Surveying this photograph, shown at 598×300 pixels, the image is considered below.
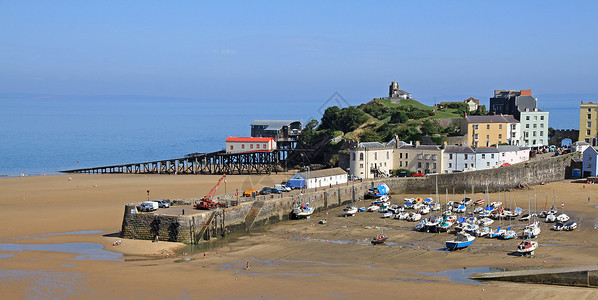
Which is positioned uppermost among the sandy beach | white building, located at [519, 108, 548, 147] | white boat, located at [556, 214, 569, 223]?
white building, located at [519, 108, 548, 147]

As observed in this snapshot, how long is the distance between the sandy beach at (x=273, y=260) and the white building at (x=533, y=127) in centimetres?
2596

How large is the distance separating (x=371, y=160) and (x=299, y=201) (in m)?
14.8

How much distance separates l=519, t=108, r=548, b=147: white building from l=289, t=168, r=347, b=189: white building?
2789 centimetres

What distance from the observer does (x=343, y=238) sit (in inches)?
1435

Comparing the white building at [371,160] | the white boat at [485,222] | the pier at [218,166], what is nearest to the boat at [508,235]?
the white boat at [485,222]

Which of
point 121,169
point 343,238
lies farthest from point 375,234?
point 121,169

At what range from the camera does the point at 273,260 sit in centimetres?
3119

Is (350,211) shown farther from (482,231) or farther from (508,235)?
(508,235)

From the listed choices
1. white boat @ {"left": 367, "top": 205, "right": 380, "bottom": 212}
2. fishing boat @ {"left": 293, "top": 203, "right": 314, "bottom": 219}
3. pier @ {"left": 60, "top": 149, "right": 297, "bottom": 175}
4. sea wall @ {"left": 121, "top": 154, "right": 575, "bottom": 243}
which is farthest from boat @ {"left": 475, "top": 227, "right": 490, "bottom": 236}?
pier @ {"left": 60, "top": 149, "right": 297, "bottom": 175}

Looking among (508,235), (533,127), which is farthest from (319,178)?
(533,127)

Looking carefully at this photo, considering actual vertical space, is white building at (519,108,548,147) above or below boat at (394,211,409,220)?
above

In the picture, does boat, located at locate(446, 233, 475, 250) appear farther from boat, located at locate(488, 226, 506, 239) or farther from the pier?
the pier

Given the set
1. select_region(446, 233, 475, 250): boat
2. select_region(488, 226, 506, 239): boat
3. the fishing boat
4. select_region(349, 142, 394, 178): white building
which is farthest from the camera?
select_region(349, 142, 394, 178): white building

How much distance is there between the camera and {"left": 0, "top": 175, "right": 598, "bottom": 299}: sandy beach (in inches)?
1020
